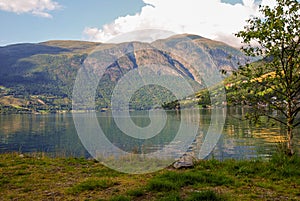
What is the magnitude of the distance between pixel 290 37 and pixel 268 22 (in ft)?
3.25

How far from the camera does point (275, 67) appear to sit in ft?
35.4

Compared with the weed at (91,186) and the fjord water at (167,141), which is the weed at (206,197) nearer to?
the weed at (91,186)

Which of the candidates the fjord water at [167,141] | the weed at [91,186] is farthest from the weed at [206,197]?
the fjord water at [167,141]

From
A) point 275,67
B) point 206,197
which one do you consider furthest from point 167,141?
point 206,197

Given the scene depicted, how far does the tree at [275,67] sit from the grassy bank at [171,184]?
2.18 m

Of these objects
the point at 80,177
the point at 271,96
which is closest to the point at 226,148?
the point at 271,96

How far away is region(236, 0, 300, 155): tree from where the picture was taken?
404 inches

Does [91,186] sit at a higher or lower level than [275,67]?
lower

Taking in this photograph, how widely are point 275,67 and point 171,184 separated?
649 cm

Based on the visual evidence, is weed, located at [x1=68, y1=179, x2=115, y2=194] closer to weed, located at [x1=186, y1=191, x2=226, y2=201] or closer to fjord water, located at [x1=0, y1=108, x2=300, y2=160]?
weed, located at [x1=186, y1=191, x2=226, y2=201]

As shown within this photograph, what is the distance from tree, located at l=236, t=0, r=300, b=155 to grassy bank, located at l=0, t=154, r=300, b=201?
218cm

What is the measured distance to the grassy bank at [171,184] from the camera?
7199 millimetres

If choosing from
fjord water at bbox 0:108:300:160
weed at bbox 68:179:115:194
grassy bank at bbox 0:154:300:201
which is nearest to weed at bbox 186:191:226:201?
grassy bank at bbox 0:154:300:201

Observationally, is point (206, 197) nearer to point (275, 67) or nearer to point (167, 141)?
point (275, 67)
